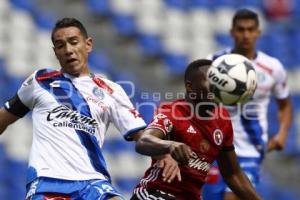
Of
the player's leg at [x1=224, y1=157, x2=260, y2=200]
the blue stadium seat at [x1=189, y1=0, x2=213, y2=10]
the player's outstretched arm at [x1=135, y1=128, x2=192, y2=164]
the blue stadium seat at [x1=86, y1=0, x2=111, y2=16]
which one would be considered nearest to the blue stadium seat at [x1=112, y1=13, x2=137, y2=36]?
the blue stadium seat at [x1=86, y1=0, x2=111, y2=16]

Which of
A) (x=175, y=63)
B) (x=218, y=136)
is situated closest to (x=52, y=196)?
(x=218, y=136)

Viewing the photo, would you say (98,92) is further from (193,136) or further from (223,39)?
(223,39)

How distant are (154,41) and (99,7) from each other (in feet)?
3.55

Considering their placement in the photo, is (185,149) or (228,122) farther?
(228,122)

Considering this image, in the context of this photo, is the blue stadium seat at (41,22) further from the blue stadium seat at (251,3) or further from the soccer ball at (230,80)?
the soccer ball at (230,80)

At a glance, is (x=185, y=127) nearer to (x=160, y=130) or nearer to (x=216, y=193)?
(x=160, y=130)

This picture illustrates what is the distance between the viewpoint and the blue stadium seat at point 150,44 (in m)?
14.7

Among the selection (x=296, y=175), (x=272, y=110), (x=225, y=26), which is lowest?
(x=296, y=175)

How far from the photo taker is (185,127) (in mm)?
6418

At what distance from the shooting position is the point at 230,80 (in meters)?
6.77

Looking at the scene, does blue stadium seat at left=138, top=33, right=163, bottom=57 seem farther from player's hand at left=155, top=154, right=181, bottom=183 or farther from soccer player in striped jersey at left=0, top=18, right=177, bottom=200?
player's hand at left=155, top=154, right=181, bottom=183

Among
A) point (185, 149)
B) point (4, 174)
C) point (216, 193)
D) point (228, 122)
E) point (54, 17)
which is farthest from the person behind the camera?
point (54, 17)

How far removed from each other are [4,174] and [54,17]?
286cm

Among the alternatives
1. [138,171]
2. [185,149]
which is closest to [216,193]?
[185,149]
